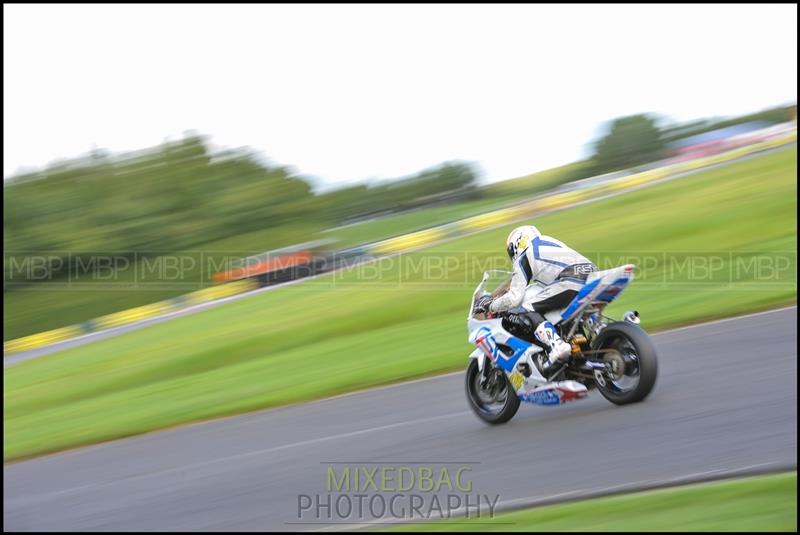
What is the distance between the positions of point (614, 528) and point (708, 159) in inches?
960

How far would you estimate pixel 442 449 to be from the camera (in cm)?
747

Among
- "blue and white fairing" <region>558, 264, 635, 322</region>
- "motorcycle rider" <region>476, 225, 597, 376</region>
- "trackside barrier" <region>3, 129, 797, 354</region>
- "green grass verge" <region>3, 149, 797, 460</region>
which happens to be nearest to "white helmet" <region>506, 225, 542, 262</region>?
"motorcycle rider" <region>476, 225, 597, 376</region>

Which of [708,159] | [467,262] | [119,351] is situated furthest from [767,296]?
[708,159]

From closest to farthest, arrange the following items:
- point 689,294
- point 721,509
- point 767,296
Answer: point 721,509 → point 767,296 → point 689,294

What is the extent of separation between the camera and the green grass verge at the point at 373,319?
1208 centimetres

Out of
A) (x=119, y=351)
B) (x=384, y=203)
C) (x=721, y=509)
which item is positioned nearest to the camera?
(x=721, y=509)

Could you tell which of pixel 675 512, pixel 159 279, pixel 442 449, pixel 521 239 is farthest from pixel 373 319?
pixel 159 279

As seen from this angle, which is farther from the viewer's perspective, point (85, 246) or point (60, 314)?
point (85, 246)

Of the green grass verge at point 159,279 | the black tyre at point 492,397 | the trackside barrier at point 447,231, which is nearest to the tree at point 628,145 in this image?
the green grass verge at point 159,279

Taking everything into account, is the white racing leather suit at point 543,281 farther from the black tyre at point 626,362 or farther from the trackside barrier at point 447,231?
the trackside barrier at point 447,231

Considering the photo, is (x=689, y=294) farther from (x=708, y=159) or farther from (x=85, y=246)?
(x=85, y=246)

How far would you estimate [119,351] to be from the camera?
19.9 metres

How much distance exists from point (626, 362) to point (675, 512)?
2.45m

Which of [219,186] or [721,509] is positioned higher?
[219,186]
